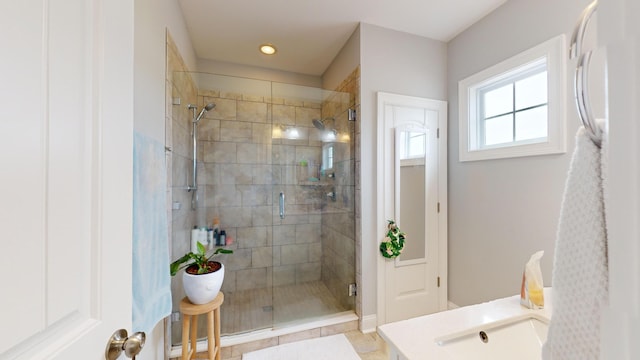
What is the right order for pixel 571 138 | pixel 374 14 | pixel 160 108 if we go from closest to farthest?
pixel 571 138 → pixel 160 108 → pixel 374 14

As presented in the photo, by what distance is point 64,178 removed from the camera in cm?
46

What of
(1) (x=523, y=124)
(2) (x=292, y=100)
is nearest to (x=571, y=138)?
(1) (x=523, y=124)

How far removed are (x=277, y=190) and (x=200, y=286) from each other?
1270mm

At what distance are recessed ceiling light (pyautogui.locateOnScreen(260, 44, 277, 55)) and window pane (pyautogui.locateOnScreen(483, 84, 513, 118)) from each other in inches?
80.0

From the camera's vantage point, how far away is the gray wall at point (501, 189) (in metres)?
1.55

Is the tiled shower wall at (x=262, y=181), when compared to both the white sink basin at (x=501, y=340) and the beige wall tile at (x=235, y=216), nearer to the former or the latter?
the beige wall tile at (x=235, y=216)

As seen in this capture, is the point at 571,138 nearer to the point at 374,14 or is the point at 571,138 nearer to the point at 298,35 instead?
the point at 374,14

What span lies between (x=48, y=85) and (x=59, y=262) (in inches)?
12.4

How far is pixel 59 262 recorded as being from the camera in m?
0.45

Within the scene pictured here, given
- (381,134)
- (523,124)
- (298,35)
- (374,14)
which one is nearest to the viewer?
(523,124)

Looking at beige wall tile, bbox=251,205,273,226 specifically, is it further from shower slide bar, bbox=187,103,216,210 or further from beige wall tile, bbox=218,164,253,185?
shower slide bar, bbox=187,103,216,210

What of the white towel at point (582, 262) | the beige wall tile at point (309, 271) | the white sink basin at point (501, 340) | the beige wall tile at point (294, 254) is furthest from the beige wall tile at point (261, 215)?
the white towel at point (582, 262)

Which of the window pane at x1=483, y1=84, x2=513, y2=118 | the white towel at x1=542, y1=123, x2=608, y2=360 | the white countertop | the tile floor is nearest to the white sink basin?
the white countertop

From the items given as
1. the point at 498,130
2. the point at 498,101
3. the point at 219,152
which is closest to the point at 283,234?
the point at 219,152
